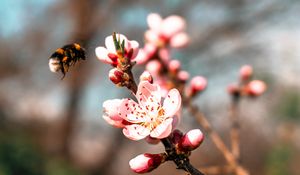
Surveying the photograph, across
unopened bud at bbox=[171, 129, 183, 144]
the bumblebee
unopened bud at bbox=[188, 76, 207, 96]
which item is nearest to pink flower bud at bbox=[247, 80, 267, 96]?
unopened bud at bbox=[188, 76, 207, 96]

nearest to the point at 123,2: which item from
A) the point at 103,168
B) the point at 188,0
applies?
the point at 188,0

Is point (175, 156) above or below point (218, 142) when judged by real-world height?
below

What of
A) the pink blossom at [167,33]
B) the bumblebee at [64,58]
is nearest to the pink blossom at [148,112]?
the bumblebee at [64,58]

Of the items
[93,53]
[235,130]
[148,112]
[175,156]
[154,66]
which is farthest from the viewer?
[93,53]

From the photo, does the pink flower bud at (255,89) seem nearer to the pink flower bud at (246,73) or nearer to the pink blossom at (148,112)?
the pink flower bud at (246,73)

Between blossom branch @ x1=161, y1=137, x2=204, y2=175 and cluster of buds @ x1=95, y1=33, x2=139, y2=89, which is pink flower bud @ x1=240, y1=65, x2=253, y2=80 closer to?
cluster of buds @ x1=95, y1=33, x2=139, y2=89

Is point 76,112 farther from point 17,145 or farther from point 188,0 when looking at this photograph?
point 17,145

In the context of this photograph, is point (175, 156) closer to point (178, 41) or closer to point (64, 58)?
point (64, 58)

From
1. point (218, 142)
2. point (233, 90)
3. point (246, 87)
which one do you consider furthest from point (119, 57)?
point (246, 87)
